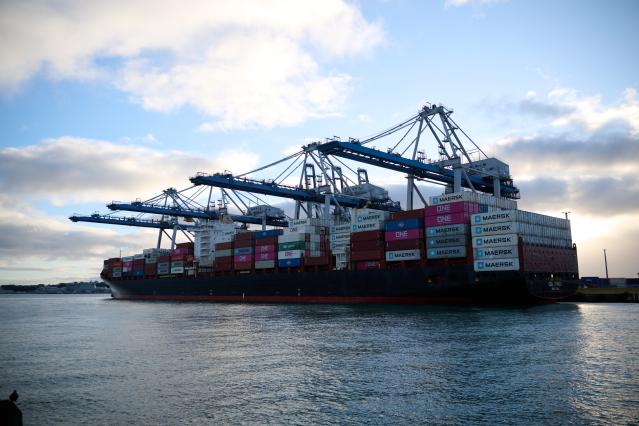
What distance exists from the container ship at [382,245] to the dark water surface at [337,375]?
1561 cm

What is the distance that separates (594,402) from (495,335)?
1392 cm

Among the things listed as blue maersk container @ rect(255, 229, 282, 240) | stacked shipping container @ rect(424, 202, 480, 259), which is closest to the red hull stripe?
stacked shipping container @ rect(424, 202, 480, 259)

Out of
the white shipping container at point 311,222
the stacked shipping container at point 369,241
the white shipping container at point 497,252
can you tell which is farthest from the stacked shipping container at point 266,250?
the white shipping container at point 497,252

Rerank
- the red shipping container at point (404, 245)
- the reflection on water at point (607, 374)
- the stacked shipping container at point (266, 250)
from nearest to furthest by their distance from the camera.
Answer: the reflection on water at point (607, 374)
the red shipping container at point (404, 245)
the stacked shipping container at point (266, 250)

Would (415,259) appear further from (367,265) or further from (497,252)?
(497,252)

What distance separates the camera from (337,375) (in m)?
17.7

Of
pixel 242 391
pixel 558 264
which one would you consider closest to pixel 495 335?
pixel 242 391

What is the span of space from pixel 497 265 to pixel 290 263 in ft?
102

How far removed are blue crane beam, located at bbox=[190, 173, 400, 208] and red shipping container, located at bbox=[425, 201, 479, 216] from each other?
2023cm

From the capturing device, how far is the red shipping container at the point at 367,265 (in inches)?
2223

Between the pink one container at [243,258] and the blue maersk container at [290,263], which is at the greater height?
the pink one container at [243,258]

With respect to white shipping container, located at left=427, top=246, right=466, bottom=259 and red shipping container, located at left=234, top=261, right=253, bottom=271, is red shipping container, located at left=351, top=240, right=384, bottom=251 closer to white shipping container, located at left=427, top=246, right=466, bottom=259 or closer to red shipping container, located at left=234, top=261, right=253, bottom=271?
white shipping container, located at left=427, top=246, right=466, bottom=259

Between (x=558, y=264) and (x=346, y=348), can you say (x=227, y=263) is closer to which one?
(x=558, y=264)

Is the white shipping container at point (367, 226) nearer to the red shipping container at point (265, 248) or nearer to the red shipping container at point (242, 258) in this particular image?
the red shipping container at point (265, 248)
